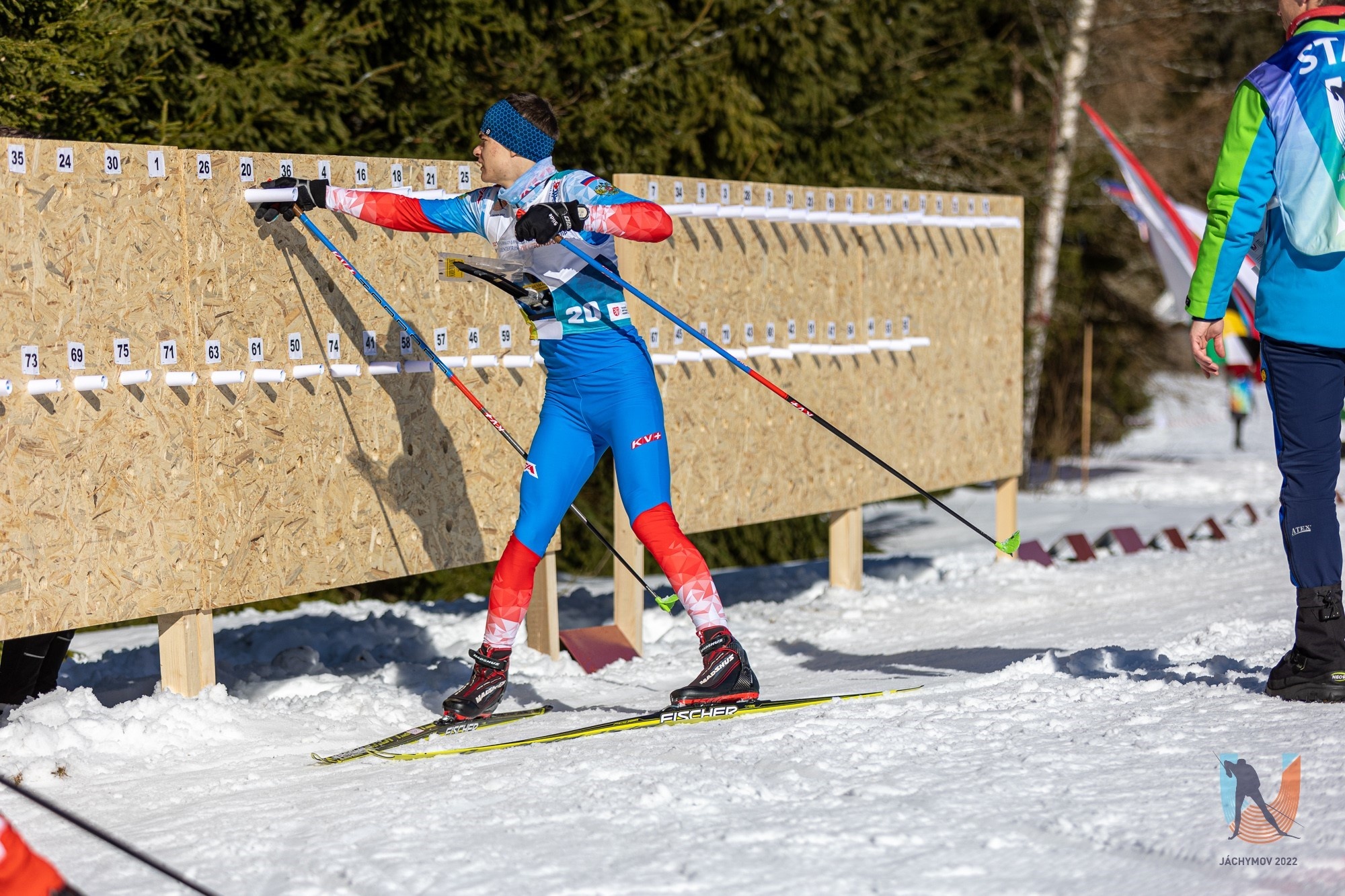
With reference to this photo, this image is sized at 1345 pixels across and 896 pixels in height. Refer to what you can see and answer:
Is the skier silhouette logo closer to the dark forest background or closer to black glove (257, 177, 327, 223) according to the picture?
black glove (257, 177, 327, 223)

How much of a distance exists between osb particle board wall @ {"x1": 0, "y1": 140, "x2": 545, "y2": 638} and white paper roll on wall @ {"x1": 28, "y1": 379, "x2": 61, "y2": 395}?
0.03 metres

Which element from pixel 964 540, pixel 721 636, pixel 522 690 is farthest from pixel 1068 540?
pixel 721 636

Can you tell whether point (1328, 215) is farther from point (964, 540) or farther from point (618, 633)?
point (964, 540)

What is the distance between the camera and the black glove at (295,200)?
5543mm

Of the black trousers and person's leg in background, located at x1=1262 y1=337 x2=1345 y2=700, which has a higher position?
person's leg in background, located at x1=1262 y1=337 x2=1345 y2=700

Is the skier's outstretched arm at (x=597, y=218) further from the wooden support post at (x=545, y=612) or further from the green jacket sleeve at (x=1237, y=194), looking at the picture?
the wooden support post at (x=545, y=612)

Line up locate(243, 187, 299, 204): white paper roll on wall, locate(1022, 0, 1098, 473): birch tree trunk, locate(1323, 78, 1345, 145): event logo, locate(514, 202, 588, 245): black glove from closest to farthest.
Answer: locate(1323, 78, 1345, 145): event logo < locate(514, 202, 588, 245): black glove < locate(243, 187, 299, 204): white paper roll on wall < locate(1022, 0, 1098, 473): birch tree trunk

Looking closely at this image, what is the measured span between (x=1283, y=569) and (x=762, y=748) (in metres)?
5.94

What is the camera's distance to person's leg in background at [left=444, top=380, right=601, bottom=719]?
5.36 metres

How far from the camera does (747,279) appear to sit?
8.27 m

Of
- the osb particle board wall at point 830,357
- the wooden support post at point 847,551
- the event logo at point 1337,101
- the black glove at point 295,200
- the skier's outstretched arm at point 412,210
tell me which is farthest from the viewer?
the wooden support post at point 847,551

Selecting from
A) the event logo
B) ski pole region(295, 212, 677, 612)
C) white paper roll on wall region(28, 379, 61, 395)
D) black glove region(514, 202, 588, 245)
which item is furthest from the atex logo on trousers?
the event logo

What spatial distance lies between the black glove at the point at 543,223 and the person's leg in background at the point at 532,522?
24.6 inches

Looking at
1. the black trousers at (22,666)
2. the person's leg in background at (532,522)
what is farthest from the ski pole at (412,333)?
the black trousers at (22,666)
